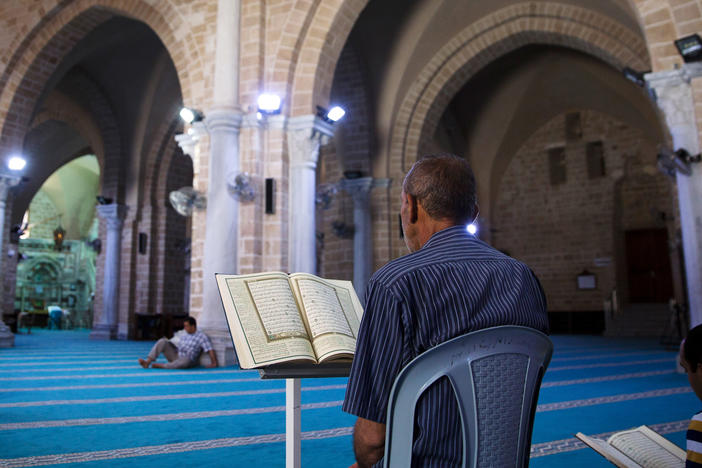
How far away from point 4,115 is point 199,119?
4.78 m

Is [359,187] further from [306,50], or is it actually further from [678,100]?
[678,100]

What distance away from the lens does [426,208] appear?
143 cm

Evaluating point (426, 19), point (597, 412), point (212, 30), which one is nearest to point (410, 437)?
point (597, 412)

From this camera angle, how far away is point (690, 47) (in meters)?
6.34

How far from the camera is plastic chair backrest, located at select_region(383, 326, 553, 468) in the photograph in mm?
1240

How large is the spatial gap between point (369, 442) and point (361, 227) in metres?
10.7

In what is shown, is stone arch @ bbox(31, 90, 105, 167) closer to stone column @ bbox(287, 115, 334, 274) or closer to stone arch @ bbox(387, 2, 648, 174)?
stone arch @ bbox(387, 2, 648, 174)

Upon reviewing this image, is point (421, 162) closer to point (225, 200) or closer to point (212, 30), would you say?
point (225, 200)

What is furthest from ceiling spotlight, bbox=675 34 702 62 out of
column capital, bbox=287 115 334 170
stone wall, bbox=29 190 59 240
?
stone wall, bbox=29 190 59 240

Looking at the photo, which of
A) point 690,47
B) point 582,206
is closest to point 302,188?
point 690,47

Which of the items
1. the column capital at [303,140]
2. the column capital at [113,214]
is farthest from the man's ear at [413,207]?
the column capital at [113,214]

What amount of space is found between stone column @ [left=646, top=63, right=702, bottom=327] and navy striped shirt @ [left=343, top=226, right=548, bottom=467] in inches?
244

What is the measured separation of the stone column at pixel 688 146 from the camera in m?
6.48

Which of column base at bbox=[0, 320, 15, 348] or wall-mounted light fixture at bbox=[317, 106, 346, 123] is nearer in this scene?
wall-mounted light fixture at bbox=[317, 106, 346, 123]
